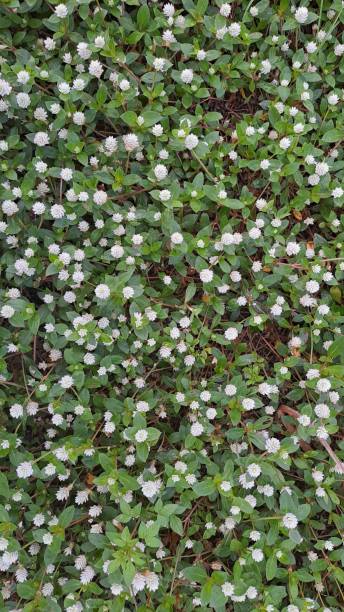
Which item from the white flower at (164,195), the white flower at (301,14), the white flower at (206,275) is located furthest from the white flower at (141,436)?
the white flower at (301,14)

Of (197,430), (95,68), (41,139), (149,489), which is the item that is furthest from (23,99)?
(149,489)

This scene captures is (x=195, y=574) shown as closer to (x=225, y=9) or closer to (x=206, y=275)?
(x=206, y=275)

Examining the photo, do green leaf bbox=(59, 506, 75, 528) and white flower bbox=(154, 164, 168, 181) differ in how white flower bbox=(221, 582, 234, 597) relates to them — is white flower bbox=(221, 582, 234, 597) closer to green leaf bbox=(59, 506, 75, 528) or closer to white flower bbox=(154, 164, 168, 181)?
green leaf bbox=(59, 506, 75, 528)

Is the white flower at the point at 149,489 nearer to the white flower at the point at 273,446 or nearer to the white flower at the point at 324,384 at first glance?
the white flower at the point at 273,446

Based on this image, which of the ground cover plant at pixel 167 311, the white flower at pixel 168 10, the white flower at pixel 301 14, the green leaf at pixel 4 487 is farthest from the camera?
the white flower at pixel 301 14

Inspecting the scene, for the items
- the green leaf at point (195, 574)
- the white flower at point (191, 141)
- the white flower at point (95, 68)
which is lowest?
the green leaf at point (195, 574)

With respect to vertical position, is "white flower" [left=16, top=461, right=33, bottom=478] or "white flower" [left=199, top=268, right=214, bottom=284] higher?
"white flower" [left=199, top=268, right=214, bottom=284]

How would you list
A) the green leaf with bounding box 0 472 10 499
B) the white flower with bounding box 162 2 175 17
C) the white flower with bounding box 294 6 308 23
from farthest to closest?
1. the white flower with bounding box 294 6 308 23
2. the white flower with bounding box 162 2 175 17
3. the green leaf with bounding box 0 472 10 499

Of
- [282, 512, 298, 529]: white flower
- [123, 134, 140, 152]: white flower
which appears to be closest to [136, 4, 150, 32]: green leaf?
[123, 134, 140, 152]: white flower
